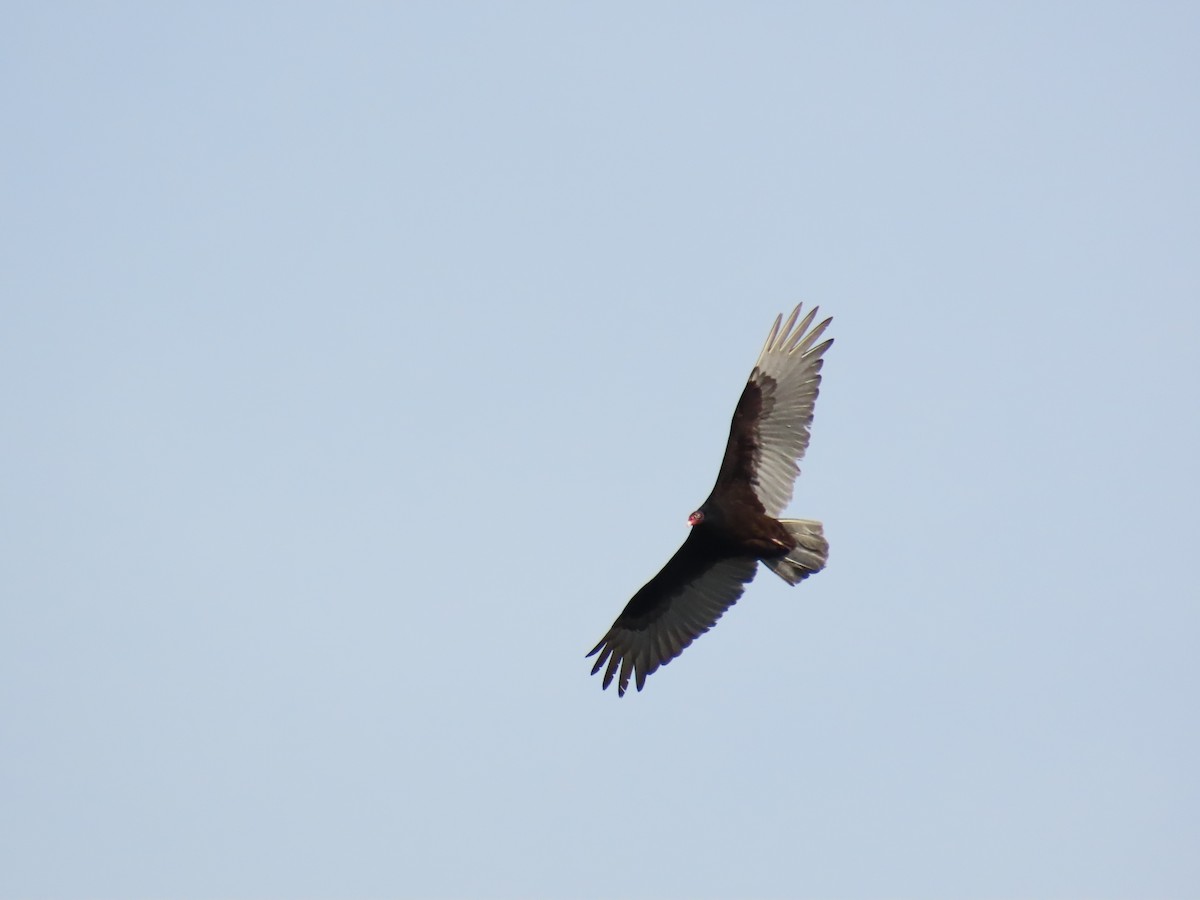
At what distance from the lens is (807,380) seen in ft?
72.4

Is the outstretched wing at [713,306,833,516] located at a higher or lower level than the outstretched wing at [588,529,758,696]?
higher

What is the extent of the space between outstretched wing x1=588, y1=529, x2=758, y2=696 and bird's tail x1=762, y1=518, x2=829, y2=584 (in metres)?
0.71

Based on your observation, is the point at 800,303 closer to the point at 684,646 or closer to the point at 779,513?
the point at 779,513

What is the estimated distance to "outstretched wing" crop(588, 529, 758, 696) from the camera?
75.0 ft

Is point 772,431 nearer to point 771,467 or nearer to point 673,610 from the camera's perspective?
point 771,467

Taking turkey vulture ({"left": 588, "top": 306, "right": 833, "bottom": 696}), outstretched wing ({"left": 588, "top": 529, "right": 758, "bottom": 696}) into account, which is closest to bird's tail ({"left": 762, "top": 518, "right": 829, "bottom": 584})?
turkey vulture ({"left": 588, "top": 306, "right": 833, "bottom": 696})

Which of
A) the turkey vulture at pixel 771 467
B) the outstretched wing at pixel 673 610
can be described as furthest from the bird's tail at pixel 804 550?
the outstretched wing at pixel 673 610

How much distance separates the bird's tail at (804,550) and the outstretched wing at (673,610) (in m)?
0.71

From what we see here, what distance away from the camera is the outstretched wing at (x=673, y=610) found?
2288 cm

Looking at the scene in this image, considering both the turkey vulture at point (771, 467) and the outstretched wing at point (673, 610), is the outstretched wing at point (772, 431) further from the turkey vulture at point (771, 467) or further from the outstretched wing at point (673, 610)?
the outstretched wing at point (673, 610)

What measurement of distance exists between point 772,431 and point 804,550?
58.6 inches

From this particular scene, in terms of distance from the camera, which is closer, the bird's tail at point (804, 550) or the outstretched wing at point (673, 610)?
the bird's tail at point (804, 550)

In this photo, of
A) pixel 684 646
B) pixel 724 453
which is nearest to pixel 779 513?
pixel 724 453

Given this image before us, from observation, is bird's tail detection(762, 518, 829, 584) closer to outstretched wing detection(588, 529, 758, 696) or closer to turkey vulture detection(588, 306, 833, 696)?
turkey vulture detection(588, 306, 833, 696)
